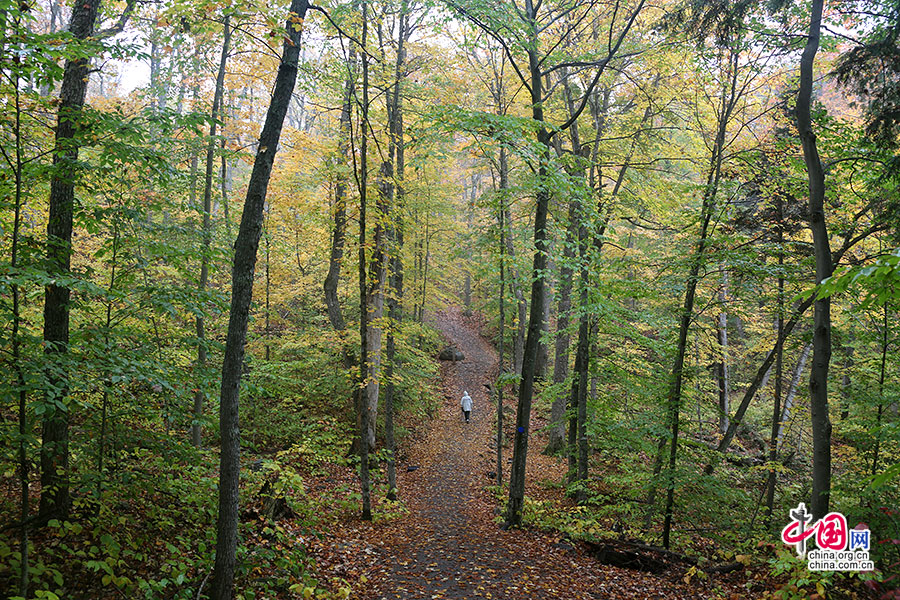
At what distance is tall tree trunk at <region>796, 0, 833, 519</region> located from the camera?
5945 millimetres

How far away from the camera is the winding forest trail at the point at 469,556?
5.95m

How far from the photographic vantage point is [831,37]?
22.5 ft

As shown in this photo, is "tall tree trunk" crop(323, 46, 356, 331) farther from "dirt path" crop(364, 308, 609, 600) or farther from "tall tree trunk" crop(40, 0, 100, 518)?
"dirt path" crop(364, 308, 609, 600)

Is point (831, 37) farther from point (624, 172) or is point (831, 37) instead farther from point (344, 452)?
point (344, 452)

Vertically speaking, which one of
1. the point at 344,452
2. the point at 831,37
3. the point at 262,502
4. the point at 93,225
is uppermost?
the point at 831,37

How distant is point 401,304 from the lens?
15.8 meters

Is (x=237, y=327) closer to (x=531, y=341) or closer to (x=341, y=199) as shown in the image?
(x=341, y=199)

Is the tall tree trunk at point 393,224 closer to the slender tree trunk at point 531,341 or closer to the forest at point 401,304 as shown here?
the forest at point 401,304

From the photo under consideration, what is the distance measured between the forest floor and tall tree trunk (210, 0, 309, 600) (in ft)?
7.08

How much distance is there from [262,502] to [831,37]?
1168 cm

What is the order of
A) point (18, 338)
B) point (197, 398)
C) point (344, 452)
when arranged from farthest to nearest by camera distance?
point (344, 452), point (197, 398), point (18, 338)

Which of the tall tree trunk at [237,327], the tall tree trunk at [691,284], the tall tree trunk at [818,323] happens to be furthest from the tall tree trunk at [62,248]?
the tall tree trunk at [818,323]

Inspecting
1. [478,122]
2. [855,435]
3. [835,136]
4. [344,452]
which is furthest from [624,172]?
[344,452]

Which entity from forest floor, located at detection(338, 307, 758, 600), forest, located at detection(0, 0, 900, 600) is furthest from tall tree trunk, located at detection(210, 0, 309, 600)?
forest floor, located at detection(338, 307, 758, 600)
